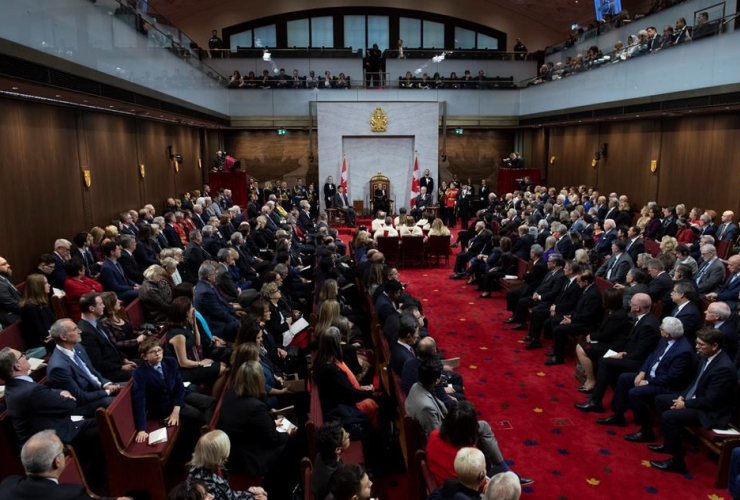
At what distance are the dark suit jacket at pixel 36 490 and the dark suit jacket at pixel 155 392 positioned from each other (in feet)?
4.47

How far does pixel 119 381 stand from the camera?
5.21m

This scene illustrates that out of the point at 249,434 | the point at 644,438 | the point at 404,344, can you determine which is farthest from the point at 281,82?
the point at 249,434

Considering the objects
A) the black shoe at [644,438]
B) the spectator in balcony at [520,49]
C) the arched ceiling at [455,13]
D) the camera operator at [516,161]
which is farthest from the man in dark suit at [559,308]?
the arched ceiling at [455,13]

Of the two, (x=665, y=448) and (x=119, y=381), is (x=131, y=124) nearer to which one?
(x=119, y=381)

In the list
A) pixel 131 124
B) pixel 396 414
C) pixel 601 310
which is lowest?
pixel 396 414

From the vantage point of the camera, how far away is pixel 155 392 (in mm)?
4520

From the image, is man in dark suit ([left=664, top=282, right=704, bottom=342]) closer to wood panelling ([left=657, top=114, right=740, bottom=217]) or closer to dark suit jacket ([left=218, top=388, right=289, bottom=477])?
dark suit jacket ([left=218, top=388, right=289, bottom=477])

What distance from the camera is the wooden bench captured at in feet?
12.8

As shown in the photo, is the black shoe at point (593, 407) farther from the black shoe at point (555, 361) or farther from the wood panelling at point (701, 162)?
the wood panelling at point (701, 162)

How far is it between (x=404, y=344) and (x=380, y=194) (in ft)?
47.2

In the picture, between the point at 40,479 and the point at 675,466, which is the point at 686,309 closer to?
the point at 675,466

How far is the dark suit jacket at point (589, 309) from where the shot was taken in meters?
6.91

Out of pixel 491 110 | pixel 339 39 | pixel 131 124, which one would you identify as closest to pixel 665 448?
pixel 131 124

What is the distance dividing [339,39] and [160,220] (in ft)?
59.8
